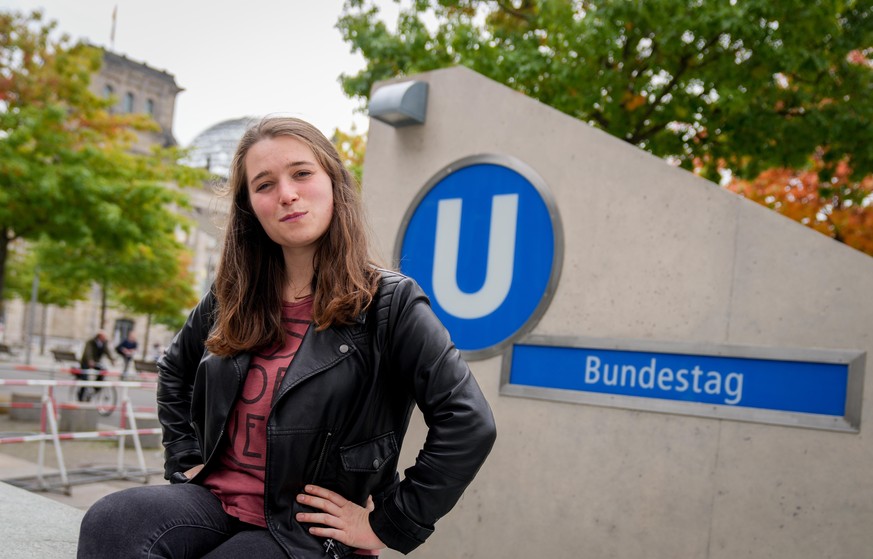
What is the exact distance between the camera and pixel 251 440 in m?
1.80

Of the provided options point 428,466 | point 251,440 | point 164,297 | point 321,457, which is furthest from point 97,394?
point 164,297

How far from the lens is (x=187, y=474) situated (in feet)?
6.79

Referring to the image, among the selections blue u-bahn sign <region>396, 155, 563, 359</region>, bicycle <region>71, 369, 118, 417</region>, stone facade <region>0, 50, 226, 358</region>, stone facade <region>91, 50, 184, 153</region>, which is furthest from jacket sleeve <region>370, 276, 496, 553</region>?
stone facade <region>91, 50, 184, 153</region>

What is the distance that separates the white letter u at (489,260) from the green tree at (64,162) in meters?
11.9

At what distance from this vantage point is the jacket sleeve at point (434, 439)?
1.71 meters

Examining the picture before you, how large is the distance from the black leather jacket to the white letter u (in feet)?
6.53

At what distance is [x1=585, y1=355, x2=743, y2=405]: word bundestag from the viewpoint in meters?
3.11

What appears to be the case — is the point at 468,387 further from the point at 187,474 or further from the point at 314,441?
the point at 187,474

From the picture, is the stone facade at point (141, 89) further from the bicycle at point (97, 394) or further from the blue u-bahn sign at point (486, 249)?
the blue u-bahn sign at point (486, 249)

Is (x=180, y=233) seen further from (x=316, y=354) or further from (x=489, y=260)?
(x=316, y=354)

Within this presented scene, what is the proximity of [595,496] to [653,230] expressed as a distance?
123cm

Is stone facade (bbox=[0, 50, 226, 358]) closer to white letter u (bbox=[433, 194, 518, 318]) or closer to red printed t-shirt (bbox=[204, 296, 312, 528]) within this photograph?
white letter u (bbox=[433, 194, 518, 318])

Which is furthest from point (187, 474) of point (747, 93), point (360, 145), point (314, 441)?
point (360, 145)

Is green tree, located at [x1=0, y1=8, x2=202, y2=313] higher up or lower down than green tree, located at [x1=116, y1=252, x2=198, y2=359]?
higher up
